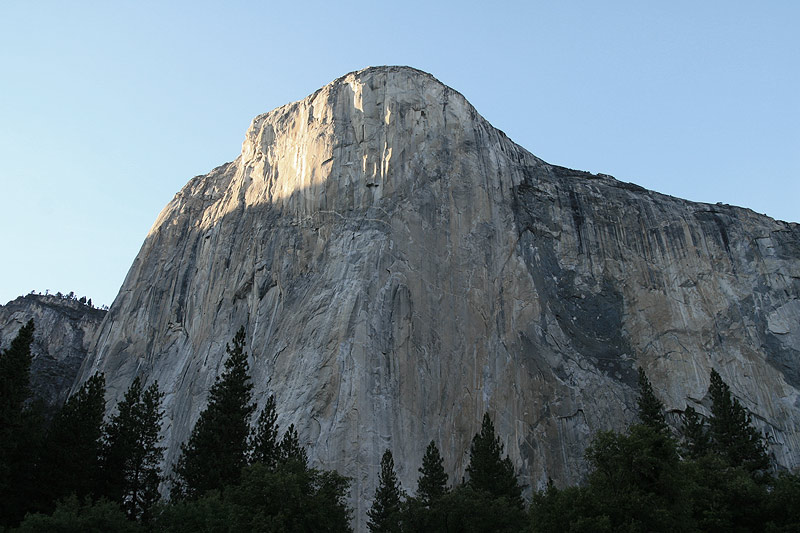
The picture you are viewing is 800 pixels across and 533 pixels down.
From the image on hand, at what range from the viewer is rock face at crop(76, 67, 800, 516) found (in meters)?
42.2

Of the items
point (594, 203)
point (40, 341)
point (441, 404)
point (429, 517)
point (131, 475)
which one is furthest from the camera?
point (40, 341)

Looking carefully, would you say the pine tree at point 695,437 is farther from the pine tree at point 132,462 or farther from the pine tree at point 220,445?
the pine tree at point 132,462

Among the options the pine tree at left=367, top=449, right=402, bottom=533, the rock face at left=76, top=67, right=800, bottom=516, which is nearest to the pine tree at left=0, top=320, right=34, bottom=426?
the rock face at left=76, top=67, right=800, bottom=516

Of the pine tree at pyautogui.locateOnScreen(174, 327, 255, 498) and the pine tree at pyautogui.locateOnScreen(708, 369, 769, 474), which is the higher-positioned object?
the pine tree at pyautogui.locateOnScreen(708, 369, 769, 474)

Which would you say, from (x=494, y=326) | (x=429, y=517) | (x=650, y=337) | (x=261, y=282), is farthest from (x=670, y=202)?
(x=429, y=517)

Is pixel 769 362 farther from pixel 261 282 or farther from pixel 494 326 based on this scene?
pixel 261 282

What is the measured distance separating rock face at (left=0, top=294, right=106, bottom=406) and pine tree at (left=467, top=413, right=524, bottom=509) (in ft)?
132

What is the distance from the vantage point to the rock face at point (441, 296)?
42.2 metres

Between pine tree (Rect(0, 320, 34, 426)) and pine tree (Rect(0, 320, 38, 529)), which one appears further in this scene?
pine tree (Rect(0, 320, 34, 426))

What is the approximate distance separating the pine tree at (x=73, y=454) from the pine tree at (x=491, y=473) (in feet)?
52.3

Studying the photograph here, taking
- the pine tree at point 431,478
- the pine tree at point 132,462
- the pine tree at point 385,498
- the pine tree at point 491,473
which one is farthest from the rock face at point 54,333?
the pine tree at point 491,473

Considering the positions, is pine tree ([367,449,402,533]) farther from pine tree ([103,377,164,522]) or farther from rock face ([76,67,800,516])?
pine tree ([103,377,164,522])

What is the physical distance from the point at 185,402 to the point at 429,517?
23.8 m

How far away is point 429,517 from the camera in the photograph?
1115 inches
